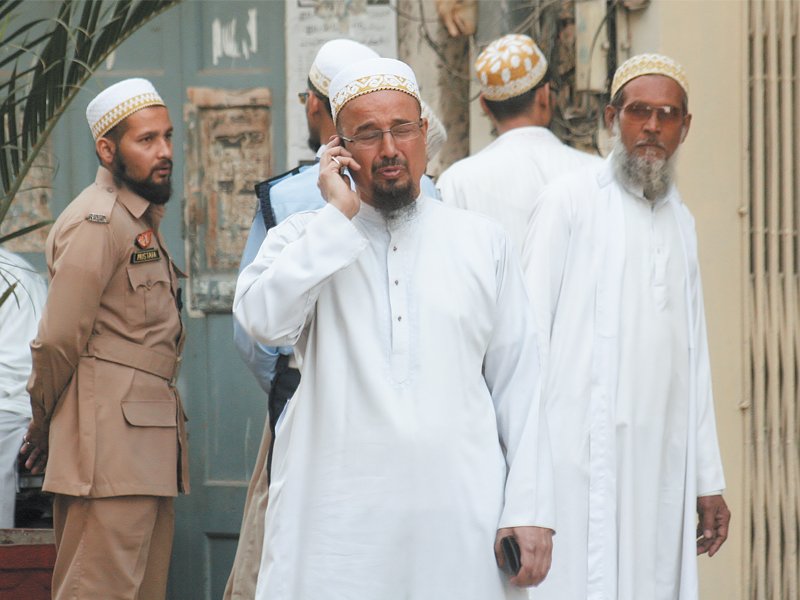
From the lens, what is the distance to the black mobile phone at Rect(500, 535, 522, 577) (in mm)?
3301

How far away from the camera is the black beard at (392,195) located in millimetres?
3398

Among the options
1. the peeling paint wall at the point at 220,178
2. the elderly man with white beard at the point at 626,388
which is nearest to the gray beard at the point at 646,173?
the elderly man with white beard at the point at 626,388

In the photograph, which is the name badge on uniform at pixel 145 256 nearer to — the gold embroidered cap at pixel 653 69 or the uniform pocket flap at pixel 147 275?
the uniform pocket flap at pixel 147 275

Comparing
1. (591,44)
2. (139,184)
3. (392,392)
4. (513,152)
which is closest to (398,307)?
(392,392)

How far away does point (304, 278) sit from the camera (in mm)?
3223

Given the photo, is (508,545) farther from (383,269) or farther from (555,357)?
(555,357)

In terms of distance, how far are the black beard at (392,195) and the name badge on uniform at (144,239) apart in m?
1.74

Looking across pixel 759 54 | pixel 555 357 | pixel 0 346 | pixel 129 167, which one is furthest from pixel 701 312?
pixel 0 346

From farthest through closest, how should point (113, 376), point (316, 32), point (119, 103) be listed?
point (316, 32), point (119, 103), point (113, 376)

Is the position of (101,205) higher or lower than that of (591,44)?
lower

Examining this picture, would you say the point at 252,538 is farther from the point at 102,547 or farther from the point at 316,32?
the point at 316,32

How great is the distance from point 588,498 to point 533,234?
89cm

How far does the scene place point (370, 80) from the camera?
345cm

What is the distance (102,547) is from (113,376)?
23.2 inches
